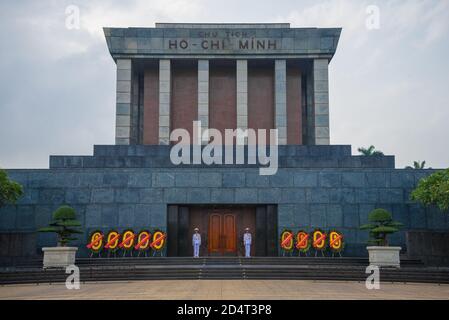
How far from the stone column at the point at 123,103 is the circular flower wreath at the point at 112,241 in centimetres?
1120

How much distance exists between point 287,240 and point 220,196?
4845 millimetres

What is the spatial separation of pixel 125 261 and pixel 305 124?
68.4 feet

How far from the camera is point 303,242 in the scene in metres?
30.1

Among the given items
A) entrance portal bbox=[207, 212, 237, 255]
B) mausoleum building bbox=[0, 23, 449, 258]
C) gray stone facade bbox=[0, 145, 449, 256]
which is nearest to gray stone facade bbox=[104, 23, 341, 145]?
mausoleum building bbox=[0, 23, 449, 258]

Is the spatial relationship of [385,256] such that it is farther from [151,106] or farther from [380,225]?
[151,106]

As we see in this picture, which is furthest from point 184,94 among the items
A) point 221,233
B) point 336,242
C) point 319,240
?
point 336,242

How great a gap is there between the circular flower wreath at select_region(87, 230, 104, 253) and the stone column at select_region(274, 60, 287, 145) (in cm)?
1604

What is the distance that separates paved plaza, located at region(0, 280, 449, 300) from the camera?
663 inches

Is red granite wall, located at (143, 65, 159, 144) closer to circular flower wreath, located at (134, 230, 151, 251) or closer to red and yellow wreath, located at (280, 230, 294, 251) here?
circular flower wreath, located at (134, 230, 151, 251)

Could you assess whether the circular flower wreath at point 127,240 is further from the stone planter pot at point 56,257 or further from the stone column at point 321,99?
the stone column at point 321,99

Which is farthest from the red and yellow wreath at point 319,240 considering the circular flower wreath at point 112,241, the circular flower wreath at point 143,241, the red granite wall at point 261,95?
the red granite wall at point 261,95

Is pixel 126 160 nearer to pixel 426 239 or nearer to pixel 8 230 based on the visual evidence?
pixel 8 230

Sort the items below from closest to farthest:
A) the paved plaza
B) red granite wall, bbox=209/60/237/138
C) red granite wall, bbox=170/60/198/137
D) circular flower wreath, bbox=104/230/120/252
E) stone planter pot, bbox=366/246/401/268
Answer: the paved plaza < stone planter pot, bbox=366/246/401/268 < circular flower wreath, bbox=104/230/120/252 < red granite wall, bbox=170/60/198/137 < red granite wall, bbox=209/60/237/138

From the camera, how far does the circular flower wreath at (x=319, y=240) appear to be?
30141mm
